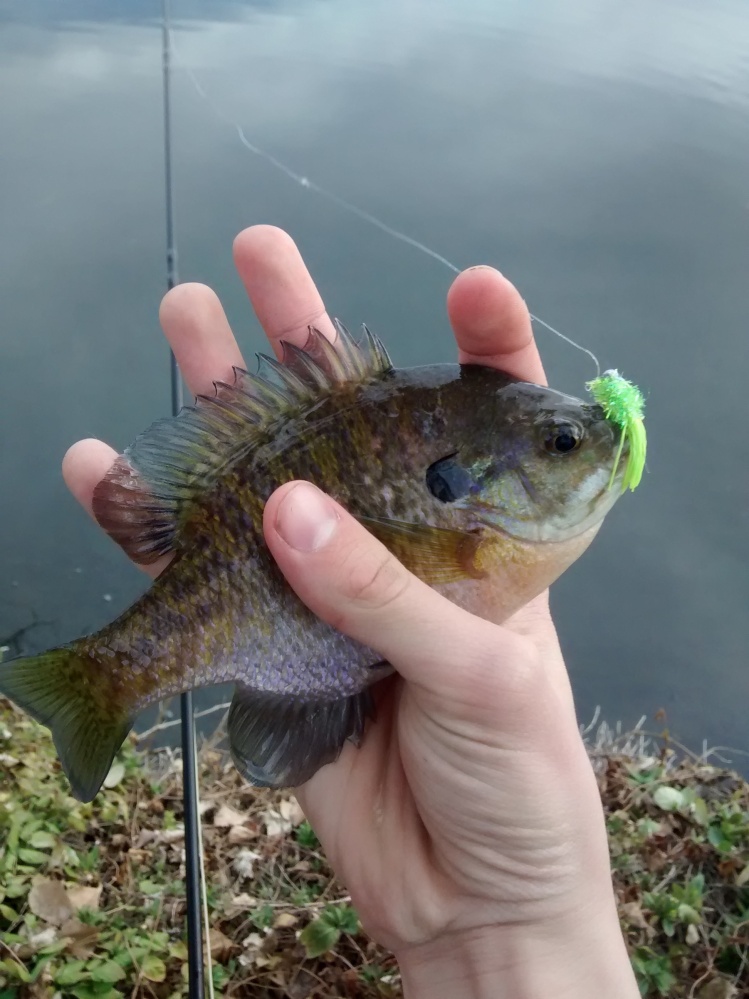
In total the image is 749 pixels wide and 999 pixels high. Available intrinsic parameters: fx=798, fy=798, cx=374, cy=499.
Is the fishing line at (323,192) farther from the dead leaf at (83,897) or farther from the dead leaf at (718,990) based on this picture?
the dead leaf at (83,897)

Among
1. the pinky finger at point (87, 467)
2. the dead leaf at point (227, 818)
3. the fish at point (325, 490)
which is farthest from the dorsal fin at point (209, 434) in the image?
the dead leaf at point (227, 818)

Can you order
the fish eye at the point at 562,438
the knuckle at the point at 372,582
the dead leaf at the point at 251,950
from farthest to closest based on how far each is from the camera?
1. the dead leaf at the point at 251,950
2. the fish eye at the point at 562,438
3. the knuckle at the point at 372,582

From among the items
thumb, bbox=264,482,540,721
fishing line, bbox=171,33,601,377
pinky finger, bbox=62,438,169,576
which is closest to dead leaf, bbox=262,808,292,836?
pinky finger, bbox=62,438,169,576

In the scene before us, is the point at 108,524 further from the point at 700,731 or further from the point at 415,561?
the point at 700,731

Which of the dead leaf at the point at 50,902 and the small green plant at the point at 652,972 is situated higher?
the dead leaf at the point at 50,902

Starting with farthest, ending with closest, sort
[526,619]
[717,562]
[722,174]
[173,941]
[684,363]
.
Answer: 1. [722,174]
2. [684,363]
3. [717,562]
4. [173,941]
5. [526,619]

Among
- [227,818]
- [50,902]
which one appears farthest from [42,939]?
[227,818]

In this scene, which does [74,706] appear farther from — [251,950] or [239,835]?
[239,835]

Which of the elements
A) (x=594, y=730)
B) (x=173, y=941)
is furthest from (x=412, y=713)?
(x=594, y=730)
